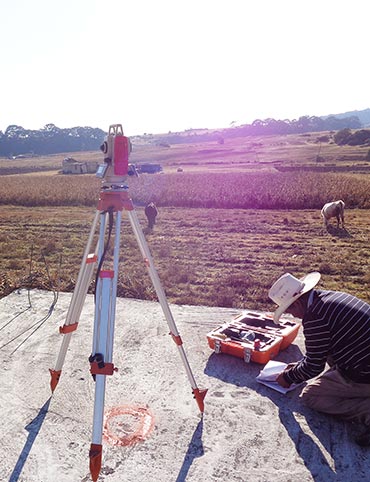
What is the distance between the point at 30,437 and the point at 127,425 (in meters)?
0.79

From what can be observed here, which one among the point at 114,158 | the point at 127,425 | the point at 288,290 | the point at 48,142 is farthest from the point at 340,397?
the point at 48,142

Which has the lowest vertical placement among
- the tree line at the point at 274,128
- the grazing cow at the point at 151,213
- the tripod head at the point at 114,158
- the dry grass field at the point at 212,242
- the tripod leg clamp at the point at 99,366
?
the dry grass field at the point at 212,242

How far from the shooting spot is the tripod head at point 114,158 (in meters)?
3.01

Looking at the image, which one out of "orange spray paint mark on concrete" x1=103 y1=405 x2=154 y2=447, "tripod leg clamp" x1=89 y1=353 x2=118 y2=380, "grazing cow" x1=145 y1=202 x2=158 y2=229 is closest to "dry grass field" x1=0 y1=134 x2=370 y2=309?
"grazing cow" x1=145 y1=202 x2=158 y2=229

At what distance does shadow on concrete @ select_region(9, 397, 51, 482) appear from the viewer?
304 centimetres

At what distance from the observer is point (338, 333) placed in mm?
3309

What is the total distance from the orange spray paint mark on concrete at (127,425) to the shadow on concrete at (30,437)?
1.85 feet

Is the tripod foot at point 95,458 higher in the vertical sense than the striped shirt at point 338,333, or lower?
lower

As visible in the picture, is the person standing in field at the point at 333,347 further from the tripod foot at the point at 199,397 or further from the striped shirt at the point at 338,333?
the tripod foot at the point at 199,397

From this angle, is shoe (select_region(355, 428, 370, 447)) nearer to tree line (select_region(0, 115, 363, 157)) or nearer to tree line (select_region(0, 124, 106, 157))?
tree line (select_region(0, 115, 363, 157))

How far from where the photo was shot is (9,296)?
20.9 feet

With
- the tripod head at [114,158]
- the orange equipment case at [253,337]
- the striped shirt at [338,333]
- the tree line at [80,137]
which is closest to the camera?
the tripod head at [114,158]

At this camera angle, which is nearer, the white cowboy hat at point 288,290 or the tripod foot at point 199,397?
the white cowboy hat at point 288,290

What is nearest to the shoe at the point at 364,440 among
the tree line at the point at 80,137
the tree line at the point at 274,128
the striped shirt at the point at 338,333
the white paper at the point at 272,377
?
the striped shirt at the point at 338,333
